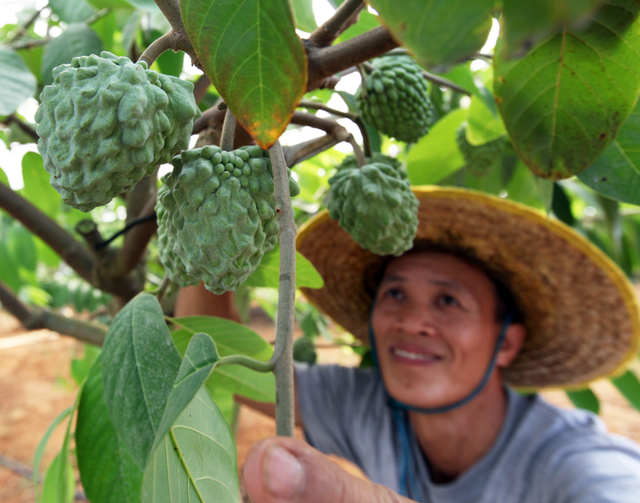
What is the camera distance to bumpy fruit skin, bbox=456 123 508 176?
1240mm

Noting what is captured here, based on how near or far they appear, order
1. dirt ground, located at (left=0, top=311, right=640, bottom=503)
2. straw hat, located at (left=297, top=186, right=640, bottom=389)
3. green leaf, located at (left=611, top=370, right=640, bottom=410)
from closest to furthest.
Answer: straw hat, located at (left=297, top=186, right=640, bottom=389)
green leaf, located at (left=611, top=370, right=640, bottom=410)
dirt ground, located at (left=0, top=311, right=640, bottom=503)

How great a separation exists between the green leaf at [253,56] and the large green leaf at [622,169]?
1.58ft

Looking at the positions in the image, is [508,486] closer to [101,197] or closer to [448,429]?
[448,429]

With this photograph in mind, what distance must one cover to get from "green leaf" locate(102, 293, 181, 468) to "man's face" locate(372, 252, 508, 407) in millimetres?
1126

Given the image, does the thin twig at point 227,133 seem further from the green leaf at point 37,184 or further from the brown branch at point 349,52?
the green leaf at point 37,184

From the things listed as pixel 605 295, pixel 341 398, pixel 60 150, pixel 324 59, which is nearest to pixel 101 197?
pixel 60 150

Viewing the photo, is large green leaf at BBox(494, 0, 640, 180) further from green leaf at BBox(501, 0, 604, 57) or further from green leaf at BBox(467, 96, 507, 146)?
green leaf at BBox(467, 96, 507, 146)

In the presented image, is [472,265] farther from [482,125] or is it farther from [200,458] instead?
[200,458]

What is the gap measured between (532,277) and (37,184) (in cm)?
164

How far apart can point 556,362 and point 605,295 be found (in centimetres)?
48

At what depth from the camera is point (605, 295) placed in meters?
1.52

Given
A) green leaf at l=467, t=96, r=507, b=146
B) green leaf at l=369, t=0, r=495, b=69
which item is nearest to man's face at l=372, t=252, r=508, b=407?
green leaf at l=467, t=96, r=507, b=146

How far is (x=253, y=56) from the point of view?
0.40 metres

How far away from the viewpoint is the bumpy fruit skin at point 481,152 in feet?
4.07
